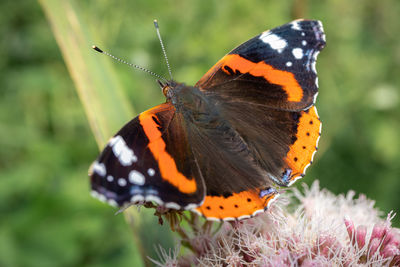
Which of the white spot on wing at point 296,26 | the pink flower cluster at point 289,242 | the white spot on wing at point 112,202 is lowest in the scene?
the pink flower cluster at point 289,242

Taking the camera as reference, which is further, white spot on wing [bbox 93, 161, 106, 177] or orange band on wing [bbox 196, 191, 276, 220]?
orange band on wing [bbox 196, 191, 276, 220]

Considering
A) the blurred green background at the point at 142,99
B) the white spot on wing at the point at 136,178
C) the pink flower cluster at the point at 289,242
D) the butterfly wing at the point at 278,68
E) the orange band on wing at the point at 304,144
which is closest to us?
the white spot on wing at the point at 136,178

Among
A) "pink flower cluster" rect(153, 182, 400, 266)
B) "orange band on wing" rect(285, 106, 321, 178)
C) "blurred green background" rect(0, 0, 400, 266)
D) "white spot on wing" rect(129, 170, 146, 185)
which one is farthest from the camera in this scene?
"blurred green background" rect(0, 0, 400, 266)

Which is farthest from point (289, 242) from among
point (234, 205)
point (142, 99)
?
point (142, 99)

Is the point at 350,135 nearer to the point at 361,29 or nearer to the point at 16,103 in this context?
the point at 361,29

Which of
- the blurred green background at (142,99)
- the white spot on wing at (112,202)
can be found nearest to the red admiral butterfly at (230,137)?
the white spot on wing at (112,202)

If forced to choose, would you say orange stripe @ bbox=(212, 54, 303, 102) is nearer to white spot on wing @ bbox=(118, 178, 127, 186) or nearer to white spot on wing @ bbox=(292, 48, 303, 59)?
white spot on wing @ bbox=(292, 48, 303, 59)

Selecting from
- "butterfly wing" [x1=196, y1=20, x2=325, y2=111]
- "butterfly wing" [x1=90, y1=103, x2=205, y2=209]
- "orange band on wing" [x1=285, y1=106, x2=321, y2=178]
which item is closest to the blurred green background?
"butterfly wing" [x1=196, y1=20, x2=325, y2=111]

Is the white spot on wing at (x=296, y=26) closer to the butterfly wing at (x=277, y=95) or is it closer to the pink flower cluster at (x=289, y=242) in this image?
the butterfly wing at (x=277, y=95)

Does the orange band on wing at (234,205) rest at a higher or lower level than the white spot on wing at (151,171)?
lower
